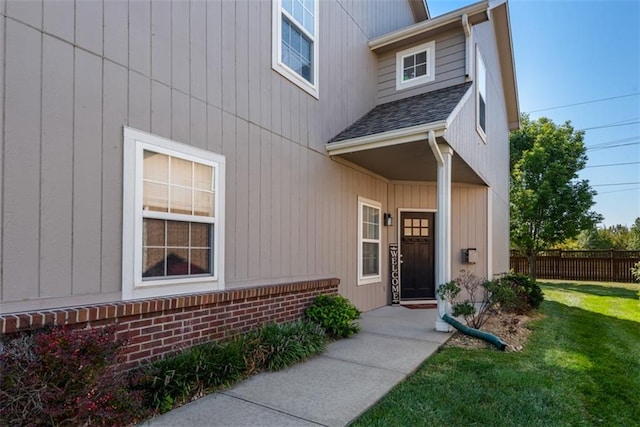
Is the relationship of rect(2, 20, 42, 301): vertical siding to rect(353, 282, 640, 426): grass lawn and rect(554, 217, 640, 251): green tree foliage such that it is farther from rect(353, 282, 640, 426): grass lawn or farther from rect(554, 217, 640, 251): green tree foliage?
rect(554, 217, 640, 251): green tree foliage

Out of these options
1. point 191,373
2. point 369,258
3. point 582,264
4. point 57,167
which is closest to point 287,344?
point 191,373

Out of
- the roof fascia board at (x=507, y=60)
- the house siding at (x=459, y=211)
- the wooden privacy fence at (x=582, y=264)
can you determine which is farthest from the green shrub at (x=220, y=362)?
the wooden privacy fence at (x=582, y=264)

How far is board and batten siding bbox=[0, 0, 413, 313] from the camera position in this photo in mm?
2729

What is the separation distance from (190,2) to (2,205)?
2819 mm

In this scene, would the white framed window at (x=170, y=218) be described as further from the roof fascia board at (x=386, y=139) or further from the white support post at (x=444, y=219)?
the white support post at (x=444, y=219)

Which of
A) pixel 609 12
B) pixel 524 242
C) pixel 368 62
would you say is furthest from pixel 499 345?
pixel 609 12

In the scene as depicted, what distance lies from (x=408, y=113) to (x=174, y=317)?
5236 mm

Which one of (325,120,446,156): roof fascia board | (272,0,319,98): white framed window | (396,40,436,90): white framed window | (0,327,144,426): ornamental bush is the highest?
(396,40,436,90): white framed window

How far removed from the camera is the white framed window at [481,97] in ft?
26.6

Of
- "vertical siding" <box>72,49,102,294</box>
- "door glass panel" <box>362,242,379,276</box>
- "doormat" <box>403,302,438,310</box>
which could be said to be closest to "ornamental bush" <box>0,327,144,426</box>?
"vertical siding" <box>72,49,102,294</box>

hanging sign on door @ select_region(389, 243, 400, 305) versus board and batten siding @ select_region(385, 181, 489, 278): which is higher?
board and batten siding @ select_region(385, 181, 489, 278)

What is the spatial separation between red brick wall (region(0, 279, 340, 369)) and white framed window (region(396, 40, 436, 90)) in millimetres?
5375

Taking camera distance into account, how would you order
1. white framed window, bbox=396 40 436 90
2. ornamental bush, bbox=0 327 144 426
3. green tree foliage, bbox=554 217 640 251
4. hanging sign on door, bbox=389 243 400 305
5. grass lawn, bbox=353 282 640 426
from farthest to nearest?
1. green tree foliage, bbox=554 217 640 251
2. hanging sign on door, bbox=389 243 400 305
3. white framed window, bbox=396 40 436 90
4. grass lawn, bbox=353 282 640 426
5. ornamental bush, bbox=0 327 144 426

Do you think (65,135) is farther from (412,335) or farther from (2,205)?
(412,335)
